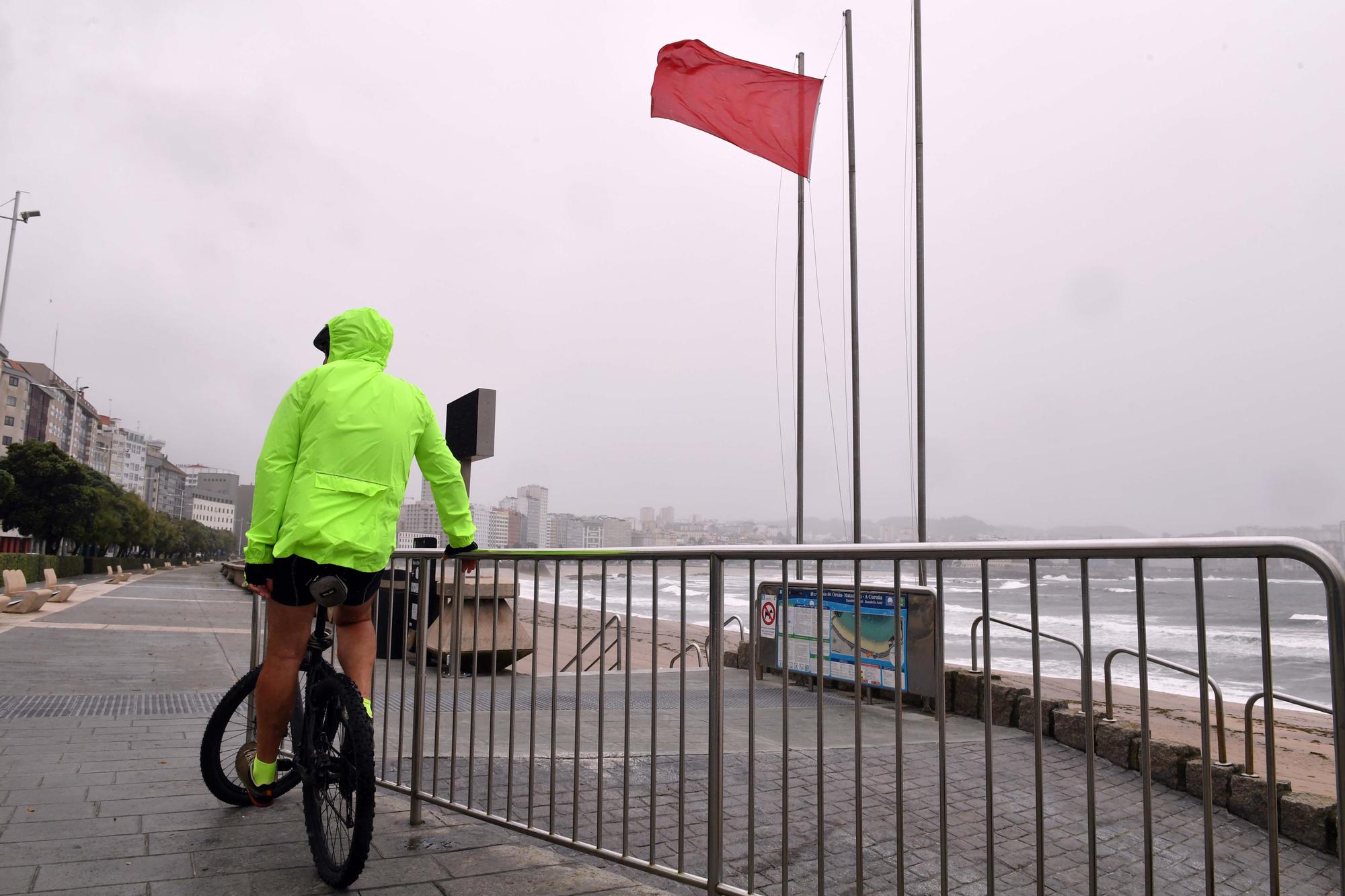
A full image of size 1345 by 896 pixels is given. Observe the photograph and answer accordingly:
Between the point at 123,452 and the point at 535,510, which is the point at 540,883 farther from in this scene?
the point at 123,452

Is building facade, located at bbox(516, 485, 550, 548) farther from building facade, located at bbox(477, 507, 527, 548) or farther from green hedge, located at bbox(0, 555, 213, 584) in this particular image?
green hedge, located at bbox(0, 555, 213, 584)

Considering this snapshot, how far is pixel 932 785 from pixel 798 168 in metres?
8.92

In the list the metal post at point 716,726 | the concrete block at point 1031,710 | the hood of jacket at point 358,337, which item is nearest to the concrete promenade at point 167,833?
the metal post at point 716,726

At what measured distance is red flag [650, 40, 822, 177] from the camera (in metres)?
11.4

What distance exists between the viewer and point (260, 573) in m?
3.02

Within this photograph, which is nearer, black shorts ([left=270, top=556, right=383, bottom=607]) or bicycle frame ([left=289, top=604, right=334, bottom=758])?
black shorts ([left=270, top=556, right=383, bottom=607])

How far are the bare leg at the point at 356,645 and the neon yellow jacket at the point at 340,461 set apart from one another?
298 millimetres

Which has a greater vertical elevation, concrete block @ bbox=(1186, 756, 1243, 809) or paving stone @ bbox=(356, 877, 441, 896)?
paving stone @ bbox=(356, 877, 441, 896)

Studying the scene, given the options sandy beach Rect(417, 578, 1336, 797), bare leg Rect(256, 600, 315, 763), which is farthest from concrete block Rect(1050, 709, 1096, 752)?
bare leg Rect(256, 600, 315, 763)

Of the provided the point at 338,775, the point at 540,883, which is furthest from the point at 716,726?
the point at 338,775

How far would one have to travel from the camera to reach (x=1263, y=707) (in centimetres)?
178

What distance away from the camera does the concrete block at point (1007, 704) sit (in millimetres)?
6148

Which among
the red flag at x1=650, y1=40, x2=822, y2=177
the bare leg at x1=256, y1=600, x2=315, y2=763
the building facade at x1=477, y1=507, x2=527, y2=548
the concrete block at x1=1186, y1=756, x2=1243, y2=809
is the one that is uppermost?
the red flag at x1=650, y1=40, x2=822, y2=177

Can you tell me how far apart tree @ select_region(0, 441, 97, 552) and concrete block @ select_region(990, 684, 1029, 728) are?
5402 centimetres
